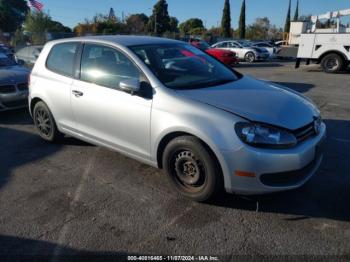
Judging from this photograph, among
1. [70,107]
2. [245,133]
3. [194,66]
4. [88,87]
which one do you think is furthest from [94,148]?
[245,133]

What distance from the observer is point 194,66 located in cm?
441

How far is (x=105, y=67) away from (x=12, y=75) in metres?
4.10

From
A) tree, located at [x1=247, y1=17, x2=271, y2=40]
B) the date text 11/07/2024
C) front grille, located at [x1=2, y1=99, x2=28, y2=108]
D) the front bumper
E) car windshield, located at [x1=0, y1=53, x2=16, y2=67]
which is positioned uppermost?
tree, located at [x1=247, y1=17, x2=271, y2=40]

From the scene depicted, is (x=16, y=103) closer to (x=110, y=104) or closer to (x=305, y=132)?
(x=110, y=104)

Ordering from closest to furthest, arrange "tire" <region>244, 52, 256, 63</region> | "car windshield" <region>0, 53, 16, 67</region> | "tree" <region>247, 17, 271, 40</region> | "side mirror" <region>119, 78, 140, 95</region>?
"side mirror" <region>119, 78, 140, 95</region>, "car windshield" <region>0, 53, 16, 67</region>, "tire" <region>244, 52, 256, 63</region>, "tree" <region>247, 17, 271, 40</region>

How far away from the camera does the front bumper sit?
121 inches

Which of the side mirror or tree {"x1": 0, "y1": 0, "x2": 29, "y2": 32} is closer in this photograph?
the side mirror

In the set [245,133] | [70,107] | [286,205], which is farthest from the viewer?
[70,107]

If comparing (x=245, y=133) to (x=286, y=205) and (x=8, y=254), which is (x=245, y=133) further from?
(x=8, y=254)

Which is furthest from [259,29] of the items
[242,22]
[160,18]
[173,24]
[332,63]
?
[332,63]

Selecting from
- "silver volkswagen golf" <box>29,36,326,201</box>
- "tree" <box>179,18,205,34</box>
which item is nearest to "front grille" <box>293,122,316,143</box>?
"silver volkswagen golf" <box>29,36,326,201</box>

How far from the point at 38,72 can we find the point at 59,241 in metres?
3.11

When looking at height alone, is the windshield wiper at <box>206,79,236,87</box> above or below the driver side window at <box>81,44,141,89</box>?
below

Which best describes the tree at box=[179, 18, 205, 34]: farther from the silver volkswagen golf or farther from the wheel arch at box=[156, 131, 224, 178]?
the wheel arch at box=[156, 131, 224, 178]
